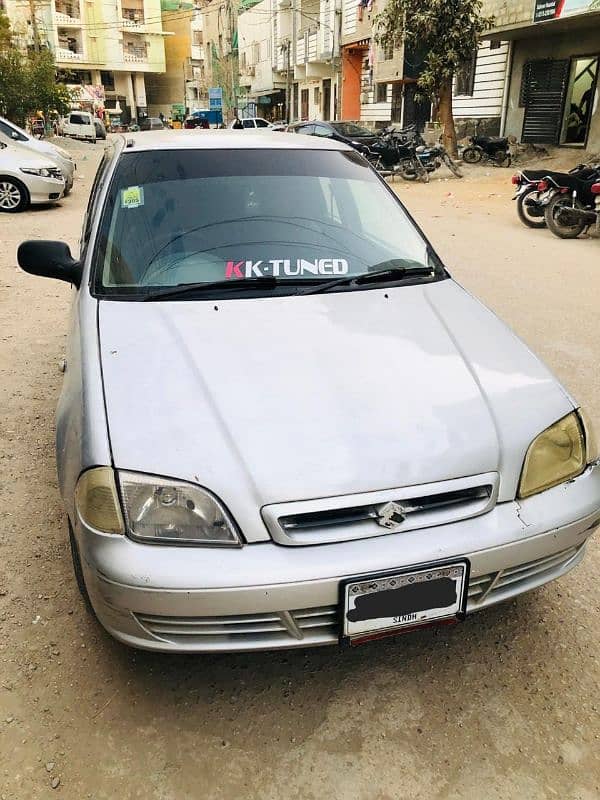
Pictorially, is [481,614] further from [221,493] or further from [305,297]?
[305,297]

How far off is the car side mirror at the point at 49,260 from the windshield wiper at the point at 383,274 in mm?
1100

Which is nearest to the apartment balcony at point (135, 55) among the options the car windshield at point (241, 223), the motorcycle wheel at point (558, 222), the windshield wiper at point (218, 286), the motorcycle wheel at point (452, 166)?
the motorcycle wheel at point (452, 166)

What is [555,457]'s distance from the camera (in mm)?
1999

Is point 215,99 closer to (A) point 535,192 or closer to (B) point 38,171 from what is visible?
(B) point 38,171

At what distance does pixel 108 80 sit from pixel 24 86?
150ft

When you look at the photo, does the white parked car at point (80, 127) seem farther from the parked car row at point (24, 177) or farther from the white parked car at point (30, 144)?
the parked car row at point (24, 177)

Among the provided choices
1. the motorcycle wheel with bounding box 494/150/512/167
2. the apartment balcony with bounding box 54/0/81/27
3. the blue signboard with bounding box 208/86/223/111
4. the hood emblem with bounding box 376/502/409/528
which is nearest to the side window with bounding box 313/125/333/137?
the motorcycle wheel with bounding box 494/150/512/167

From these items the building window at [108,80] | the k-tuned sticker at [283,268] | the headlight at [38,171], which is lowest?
the headlight at [38,171]

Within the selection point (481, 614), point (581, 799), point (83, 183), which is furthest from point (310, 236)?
point (83, 183)

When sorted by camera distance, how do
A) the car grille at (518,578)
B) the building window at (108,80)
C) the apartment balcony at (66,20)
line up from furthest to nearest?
the building window at (108,80) < the apartment balcony at (66,20) < the car grille at (518,578)

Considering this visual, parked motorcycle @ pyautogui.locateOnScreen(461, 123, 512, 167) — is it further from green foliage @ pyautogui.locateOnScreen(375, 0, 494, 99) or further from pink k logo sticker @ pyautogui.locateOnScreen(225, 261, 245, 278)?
pink k logo sticker @ pyautogui.locateOnScreen(225, 261, 245, 278)

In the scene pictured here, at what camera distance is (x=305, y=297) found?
2.53m

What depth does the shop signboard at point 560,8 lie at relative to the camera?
46.1 ft

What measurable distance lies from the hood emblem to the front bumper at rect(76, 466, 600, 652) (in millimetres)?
33
